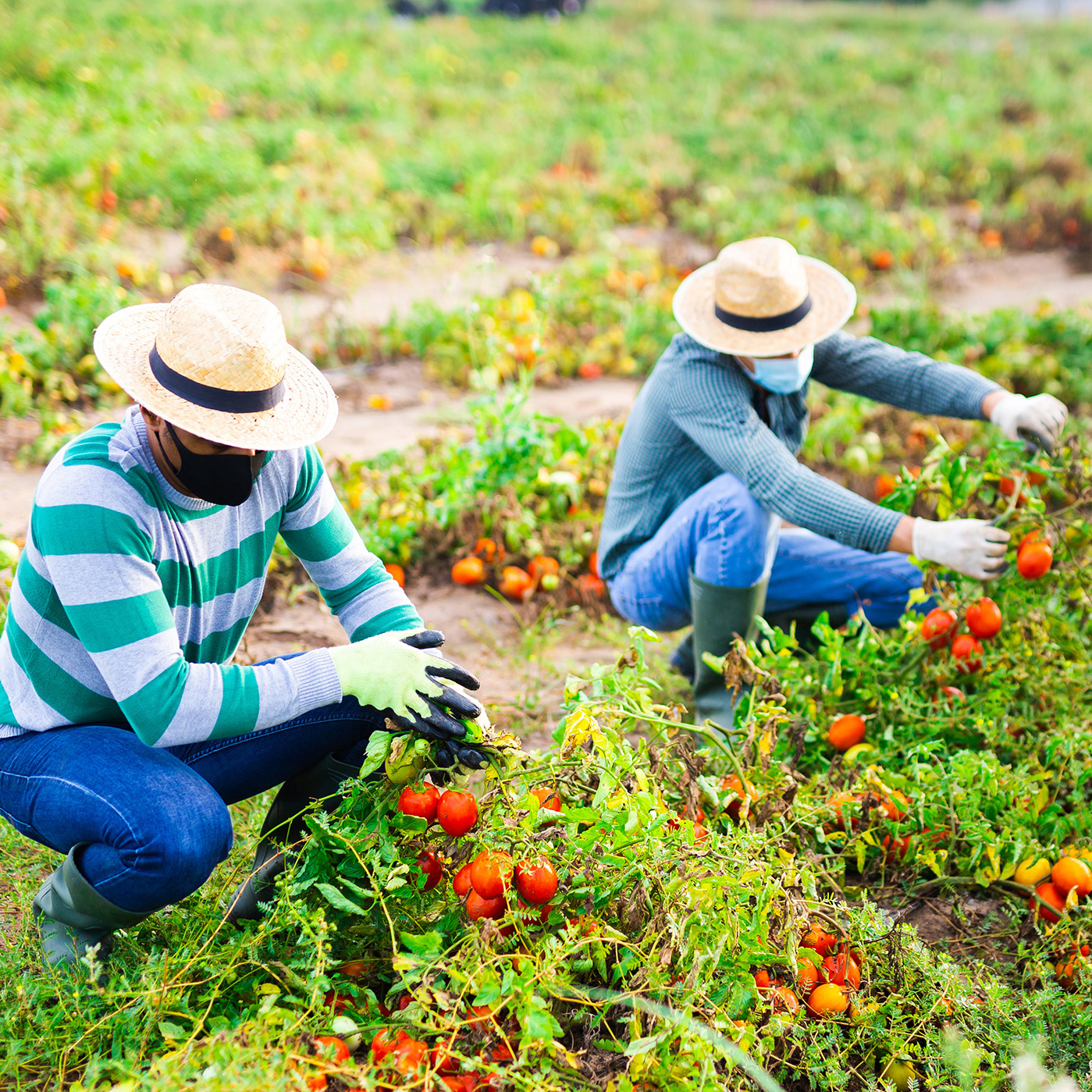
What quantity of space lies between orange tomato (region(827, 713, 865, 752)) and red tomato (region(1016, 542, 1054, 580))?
1.68 feet

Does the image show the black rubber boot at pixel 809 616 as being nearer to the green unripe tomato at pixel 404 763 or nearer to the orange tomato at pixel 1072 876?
the orange tomato at pixel 1072 876

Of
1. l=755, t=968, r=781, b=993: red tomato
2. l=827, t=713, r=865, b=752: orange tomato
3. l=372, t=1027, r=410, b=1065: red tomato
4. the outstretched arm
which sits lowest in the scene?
l=827, t=713, r=865, b=752: orange tomato

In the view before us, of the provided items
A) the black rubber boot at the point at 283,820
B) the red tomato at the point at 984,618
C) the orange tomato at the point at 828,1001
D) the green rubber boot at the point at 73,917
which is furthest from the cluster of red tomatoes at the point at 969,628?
the green rubber boot at the point at 73,917

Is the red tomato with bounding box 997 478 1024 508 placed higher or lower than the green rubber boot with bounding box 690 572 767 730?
higher

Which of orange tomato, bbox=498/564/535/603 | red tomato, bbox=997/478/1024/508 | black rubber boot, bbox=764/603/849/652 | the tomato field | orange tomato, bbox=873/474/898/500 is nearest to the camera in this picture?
the tomato field

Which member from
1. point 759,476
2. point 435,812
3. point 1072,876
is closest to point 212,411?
point 435,812

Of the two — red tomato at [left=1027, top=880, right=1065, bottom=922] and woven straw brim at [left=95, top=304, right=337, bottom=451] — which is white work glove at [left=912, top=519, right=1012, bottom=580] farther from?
woven straw brim at [left=95, top=304, right=337, bottom=451]

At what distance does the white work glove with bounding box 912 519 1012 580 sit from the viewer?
2266 millimetres

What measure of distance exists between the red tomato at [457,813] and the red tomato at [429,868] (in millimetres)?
94

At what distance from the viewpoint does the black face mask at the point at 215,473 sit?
65.9 inches

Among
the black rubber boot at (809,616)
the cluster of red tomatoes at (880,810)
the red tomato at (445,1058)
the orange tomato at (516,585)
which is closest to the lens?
the red tomato at (445,1058)

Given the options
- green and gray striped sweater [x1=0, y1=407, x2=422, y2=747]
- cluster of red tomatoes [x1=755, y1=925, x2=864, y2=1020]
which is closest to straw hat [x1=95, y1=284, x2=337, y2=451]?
green and gray striped sweater [x1=0, y1=407, x2=422, y2=747]

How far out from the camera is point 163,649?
166 centimetres

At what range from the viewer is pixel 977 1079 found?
1.73 meters
